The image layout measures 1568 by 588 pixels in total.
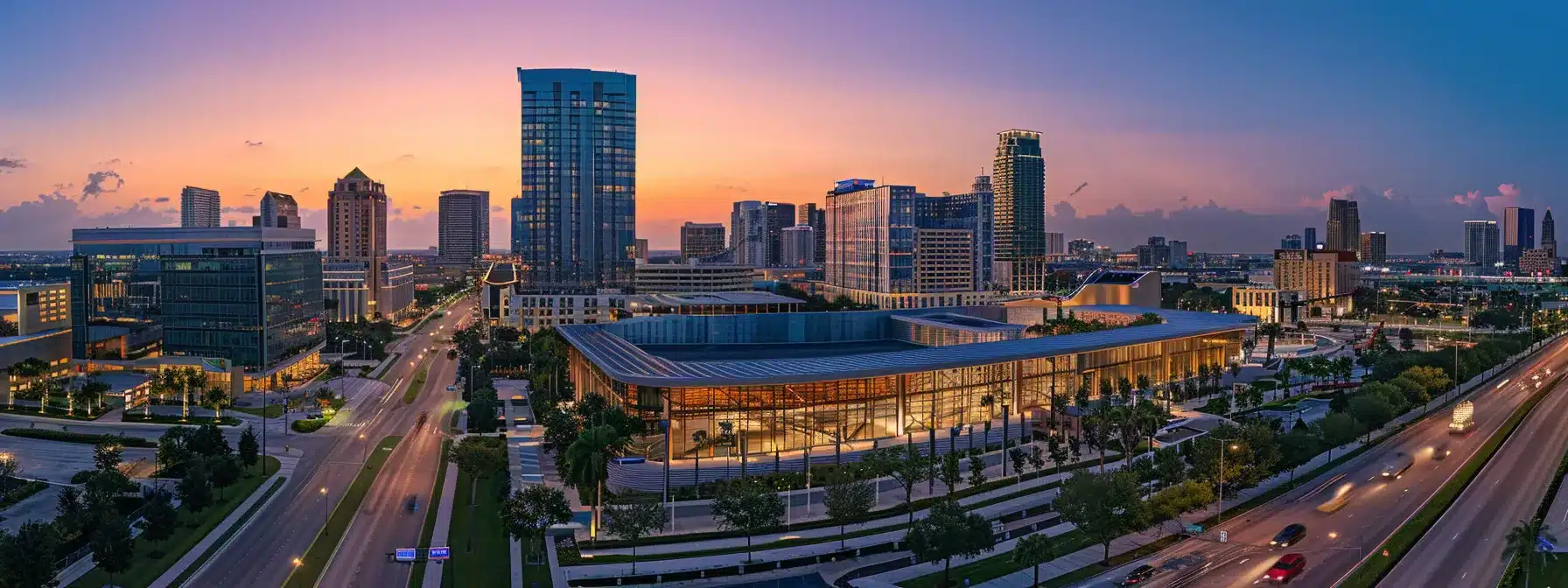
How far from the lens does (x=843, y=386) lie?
81.6 meters

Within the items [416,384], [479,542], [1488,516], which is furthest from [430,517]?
[416,384]

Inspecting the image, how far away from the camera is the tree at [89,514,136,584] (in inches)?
2062

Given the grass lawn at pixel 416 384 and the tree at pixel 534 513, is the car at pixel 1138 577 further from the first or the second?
the grass lawn at pixel 416 384

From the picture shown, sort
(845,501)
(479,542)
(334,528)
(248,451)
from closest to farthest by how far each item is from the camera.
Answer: (845,501) < (479,542) < (334,528) < (248,451)

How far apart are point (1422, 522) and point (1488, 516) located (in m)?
6.13

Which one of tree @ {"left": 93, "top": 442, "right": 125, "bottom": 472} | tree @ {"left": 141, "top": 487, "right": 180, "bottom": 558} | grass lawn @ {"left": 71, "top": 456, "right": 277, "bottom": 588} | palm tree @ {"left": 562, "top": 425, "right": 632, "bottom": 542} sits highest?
palm tree @ {"left": 562, "top": 425, "right": 632, "bottom": 542}

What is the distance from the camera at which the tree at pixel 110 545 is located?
172ft

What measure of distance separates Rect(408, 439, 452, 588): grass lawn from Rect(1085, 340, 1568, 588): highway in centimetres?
3796

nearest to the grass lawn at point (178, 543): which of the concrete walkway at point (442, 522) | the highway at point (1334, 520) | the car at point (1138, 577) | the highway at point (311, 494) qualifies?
the highway at point (311, 494)

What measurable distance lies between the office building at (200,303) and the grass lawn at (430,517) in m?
47.8

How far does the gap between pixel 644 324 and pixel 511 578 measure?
254ft

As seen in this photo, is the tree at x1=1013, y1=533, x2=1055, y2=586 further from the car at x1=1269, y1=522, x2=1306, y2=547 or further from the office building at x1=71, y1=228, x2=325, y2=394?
the office building at x1=71, y1=228, x2=325, y2=394

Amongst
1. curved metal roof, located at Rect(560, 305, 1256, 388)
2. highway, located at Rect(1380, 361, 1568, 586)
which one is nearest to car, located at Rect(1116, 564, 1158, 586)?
highway, located at Rect(1380, 361, 1568, 586)

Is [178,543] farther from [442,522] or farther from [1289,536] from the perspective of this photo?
[1289,536]
